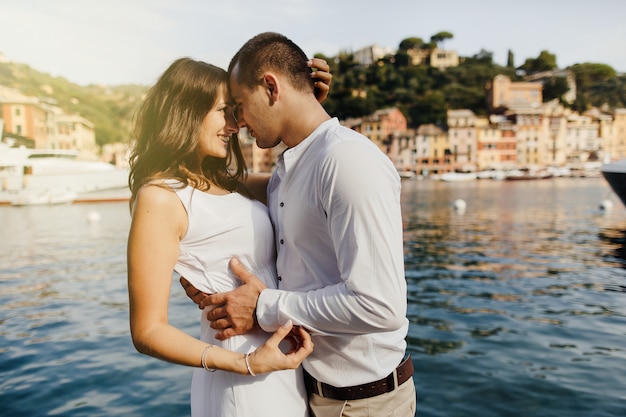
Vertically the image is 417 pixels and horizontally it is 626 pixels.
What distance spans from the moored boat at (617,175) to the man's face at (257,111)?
17.7m

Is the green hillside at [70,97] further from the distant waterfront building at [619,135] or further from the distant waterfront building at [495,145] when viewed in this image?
the distant waterfront building at [619,135]

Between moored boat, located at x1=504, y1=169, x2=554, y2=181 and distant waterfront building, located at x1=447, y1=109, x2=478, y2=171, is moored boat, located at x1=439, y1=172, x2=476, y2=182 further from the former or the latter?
distant waterfront building, located at x1=447, y1=109, x2=478, y2=171

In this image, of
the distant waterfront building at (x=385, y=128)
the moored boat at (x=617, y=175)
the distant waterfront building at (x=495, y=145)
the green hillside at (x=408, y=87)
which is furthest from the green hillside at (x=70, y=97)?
the moored boat at (x=617, y=175)

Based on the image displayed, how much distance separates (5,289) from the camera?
10.7m

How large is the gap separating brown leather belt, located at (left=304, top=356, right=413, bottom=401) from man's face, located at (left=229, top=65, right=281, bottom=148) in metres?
0.91

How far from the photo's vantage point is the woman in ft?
5.80

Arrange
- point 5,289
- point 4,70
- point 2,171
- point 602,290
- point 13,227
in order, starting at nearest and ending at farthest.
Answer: point 602,290, point 5,289, point 13,227, point 2,171, point 4,70

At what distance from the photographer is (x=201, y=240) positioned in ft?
6.51

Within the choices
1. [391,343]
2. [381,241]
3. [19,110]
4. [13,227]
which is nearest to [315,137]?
[381,241]

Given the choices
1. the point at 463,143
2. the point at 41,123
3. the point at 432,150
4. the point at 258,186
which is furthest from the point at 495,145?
the point at 258,186

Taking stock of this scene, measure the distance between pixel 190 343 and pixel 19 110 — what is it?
77.1m

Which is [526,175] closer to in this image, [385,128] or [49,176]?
[385,128]

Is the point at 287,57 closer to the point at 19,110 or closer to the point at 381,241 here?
the point at 381,241

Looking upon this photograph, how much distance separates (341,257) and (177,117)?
0.94m
